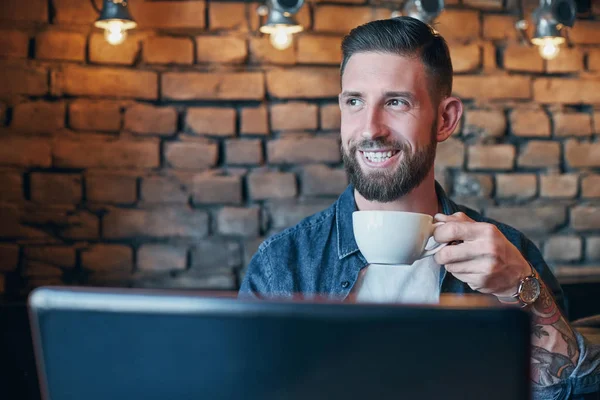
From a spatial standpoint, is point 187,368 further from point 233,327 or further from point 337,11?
point 337,11

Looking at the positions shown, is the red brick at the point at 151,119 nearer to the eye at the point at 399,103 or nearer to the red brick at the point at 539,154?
the eye at the point at 399,103

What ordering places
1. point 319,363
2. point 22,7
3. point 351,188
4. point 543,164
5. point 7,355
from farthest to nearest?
1. point 543,164
2. point 22,7
3. point 7,355
4. point 351,188
5. point 319,363

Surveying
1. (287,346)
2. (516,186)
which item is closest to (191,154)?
(516,186)

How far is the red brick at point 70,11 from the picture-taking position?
2.14m

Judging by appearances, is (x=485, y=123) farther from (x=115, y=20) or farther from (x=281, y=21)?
(x=115, y=20)

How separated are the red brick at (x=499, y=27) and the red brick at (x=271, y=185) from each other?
2.49 feet

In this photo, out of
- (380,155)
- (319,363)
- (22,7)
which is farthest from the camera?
(22,7)

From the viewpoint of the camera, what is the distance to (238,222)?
2225 millimetres

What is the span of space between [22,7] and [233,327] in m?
1.87

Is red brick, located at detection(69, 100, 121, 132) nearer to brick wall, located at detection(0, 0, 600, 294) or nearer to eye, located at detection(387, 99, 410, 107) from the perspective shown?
brick wall, located at detection(0, 0, 600, 294)

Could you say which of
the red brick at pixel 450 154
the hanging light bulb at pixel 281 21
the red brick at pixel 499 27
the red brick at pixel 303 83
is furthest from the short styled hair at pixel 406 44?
the red brick at pixel 499 27

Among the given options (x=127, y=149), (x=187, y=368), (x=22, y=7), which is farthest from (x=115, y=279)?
(x=187, y=368)

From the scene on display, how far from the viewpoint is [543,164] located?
2.42 meters

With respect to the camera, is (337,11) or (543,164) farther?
(543,164)
